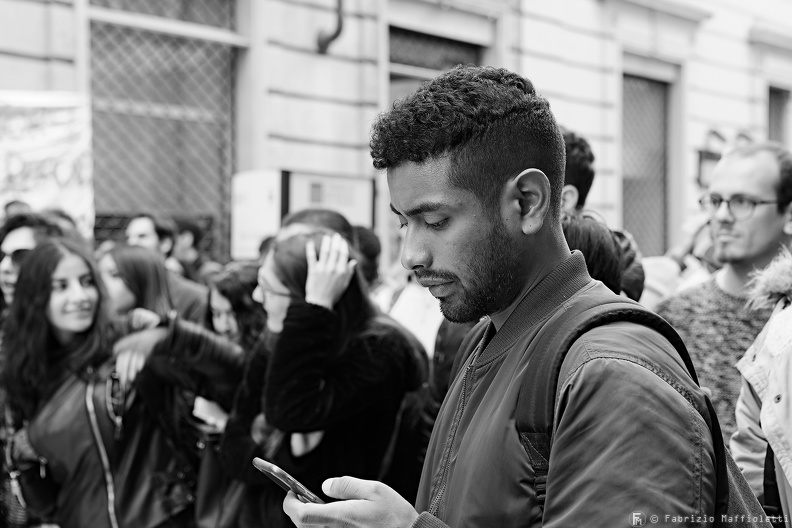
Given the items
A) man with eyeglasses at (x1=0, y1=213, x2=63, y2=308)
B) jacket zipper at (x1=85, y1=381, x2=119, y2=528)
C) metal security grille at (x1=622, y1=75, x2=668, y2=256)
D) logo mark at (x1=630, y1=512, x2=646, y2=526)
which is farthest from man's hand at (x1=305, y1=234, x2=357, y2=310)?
metal security grille at (x1=622, y1=75, x2=668, y2=256)

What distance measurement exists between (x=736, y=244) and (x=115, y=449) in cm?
259

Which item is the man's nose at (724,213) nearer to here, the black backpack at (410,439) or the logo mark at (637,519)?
the black backpack at (410,439)

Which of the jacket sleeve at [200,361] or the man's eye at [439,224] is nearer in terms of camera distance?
the man's eye at [439,224]

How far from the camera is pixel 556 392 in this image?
139cm

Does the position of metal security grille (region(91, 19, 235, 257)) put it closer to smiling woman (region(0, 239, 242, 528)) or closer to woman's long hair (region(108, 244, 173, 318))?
woman's long hair (region(108, 244, 173, 318))

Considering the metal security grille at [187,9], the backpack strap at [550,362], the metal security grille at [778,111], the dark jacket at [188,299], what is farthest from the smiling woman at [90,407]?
the metal security grille at [778,111]

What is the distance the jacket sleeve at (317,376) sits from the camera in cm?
316

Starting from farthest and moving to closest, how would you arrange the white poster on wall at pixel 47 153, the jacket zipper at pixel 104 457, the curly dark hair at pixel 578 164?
the white poster on wall at pixel 47 153
the jacket zipper at pixel 104 457
the curly dark hair at pixel 578 164

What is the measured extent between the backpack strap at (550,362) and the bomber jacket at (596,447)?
0.02m

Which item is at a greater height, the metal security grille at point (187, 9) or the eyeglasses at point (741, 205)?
the metal security grille at point (187, 9)

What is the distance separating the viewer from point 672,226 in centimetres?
1373

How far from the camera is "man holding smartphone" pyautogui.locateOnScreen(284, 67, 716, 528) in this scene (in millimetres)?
1305

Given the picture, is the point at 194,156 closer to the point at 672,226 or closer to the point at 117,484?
the point at 117,484

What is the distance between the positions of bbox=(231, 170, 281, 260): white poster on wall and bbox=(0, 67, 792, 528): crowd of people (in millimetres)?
519
